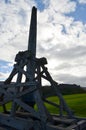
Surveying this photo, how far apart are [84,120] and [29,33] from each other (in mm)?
3900

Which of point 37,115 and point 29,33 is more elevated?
point 29,33

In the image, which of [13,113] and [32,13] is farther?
[32,13]

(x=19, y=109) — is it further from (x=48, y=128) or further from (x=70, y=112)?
(x=48, y=128)

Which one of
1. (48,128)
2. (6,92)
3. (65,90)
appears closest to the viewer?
(48,128)

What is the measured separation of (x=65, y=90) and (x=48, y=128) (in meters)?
53.2

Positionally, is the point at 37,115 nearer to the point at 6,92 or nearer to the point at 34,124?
the point at 34,124

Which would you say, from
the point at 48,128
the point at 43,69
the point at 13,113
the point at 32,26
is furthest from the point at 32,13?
the point at 48,128

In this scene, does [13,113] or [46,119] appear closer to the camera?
[46,119]

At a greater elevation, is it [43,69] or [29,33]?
[29,33]

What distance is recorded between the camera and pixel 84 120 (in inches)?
365

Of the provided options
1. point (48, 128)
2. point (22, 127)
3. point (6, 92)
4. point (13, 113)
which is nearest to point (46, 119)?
point (48, 128)

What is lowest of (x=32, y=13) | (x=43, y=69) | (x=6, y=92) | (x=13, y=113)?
(x=13, y=113)

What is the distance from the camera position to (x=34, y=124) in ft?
26.3

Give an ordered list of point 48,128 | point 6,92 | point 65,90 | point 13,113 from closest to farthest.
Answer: point 48,128 → point 13,113 → point 6,92 → point 65,90
